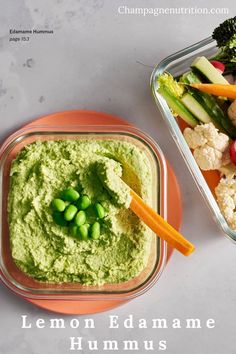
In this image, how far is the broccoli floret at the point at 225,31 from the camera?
202 cm

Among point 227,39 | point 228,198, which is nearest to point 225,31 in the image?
point 227,39

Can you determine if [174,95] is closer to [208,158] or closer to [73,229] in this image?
[208,158]

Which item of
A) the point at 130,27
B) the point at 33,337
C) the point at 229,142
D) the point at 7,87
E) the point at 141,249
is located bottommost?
the point at 33,337

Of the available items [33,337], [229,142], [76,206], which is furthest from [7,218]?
[229,142]

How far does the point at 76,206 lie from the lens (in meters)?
1.92

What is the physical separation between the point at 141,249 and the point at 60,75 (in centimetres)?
68

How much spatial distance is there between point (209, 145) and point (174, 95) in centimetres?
20

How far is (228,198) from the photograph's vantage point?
202 cm

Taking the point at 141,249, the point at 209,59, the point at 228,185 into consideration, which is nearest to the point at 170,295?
the point at 141,249

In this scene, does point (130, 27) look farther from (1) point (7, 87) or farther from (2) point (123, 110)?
(1) point (7, 87)

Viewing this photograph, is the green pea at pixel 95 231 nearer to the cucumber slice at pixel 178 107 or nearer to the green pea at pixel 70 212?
the green pea at pixel 70 212

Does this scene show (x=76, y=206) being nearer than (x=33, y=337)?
Yes

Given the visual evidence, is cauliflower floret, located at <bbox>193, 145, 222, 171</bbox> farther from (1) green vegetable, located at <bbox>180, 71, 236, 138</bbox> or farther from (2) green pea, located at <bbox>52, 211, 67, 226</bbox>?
(2) green pea, located at <bbox>52, 211, 67, 226</bbox>

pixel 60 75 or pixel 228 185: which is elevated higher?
pixel 60 75
